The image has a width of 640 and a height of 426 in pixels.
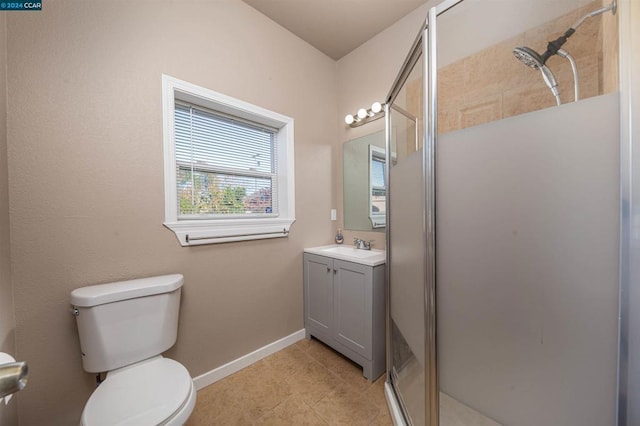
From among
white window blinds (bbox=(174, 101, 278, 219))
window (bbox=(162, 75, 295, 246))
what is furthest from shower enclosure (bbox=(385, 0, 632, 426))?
white window blinds (bbox=(174, 101, 278, 219))

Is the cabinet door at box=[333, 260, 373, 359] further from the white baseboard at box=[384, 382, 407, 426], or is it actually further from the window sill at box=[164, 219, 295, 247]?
the window sill at box=[164, 219, 295, 247]

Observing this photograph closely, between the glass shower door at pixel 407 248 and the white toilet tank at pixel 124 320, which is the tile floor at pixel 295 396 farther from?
the white toilet tank at pixel 124 320

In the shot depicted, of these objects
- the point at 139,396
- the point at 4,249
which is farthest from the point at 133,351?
the point at 4,249

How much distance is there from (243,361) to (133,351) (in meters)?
0.81

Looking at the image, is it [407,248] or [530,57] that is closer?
[530,57]

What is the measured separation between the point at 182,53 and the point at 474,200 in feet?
6.16

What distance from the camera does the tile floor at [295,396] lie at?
1.30 m

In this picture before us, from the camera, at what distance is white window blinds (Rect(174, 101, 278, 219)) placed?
1.60 metres

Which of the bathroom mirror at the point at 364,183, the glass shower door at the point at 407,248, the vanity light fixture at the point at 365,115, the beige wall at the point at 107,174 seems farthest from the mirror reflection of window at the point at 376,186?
the beige wall at the point at 107,174

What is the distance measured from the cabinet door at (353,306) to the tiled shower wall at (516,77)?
3.57 feet

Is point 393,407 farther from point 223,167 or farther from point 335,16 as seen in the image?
point 335,16

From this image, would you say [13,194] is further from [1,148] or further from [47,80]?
[47,80]

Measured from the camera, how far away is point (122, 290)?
3.71 ft

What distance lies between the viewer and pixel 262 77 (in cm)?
185
